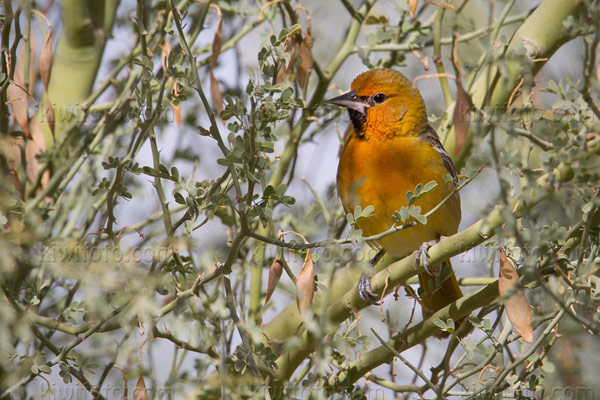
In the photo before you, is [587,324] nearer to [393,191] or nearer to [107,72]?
[393,191]

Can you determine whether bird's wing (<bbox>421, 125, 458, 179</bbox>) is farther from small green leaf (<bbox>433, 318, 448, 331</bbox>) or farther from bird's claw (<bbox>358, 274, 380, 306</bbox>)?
small green leaf (<bbox>433, 318, 448, 331</bbox>)

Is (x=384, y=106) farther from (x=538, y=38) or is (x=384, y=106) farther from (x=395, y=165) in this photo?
(x=538, y=38)

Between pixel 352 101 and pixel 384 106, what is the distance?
151 mm

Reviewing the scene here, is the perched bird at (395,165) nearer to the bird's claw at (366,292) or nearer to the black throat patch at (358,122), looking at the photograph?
the black throat patch at (358,122)

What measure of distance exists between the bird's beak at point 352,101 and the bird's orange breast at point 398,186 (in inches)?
7.0

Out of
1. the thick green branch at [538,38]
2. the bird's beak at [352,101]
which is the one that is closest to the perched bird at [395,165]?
the bird's beak at [352,101]

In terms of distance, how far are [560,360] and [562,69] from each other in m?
1.61

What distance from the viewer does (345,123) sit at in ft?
11.0

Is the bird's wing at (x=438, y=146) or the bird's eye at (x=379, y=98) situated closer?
the bird's wing at (x=438, y=146)

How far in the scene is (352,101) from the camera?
3.23 m

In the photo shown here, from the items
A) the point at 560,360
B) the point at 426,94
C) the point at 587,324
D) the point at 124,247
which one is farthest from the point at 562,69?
the point at 124,247

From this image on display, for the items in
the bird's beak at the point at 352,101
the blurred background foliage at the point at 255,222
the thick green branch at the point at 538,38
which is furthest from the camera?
the bird's beak at the point at 352,101

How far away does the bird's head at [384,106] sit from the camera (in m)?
3.22

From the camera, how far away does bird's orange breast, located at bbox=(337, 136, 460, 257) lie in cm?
294
